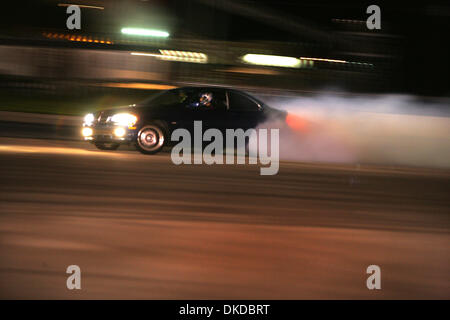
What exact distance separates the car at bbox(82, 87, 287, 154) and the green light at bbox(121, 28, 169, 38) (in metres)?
17.0

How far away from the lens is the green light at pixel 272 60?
2756 centimetres

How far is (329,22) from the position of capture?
35.4 metres

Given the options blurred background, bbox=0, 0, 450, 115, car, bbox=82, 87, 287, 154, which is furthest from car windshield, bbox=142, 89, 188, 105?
blurred background, bbox=0, 0, 450, 115

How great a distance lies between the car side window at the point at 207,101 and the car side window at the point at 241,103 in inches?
5.8

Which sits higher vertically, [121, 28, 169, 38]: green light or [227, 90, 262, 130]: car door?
[121, 28, 169, 38]: green light

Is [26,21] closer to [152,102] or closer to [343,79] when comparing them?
[343,79]

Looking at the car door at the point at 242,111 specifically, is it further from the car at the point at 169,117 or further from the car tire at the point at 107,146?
the car tire at the point at 107,146

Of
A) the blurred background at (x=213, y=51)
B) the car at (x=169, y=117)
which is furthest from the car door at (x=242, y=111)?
the blurred background at (x=213, y=51)

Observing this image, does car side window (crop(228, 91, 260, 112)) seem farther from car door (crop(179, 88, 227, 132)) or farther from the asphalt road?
the asphalt road

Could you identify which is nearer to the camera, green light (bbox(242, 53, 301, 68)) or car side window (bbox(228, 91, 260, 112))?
car side window (bbox(228, 91, 260, 112))

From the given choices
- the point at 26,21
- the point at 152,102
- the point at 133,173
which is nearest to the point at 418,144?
the point at 152,102

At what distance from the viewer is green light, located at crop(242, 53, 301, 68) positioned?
90.4 feet

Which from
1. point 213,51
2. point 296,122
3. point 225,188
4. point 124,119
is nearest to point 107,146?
point 124,119

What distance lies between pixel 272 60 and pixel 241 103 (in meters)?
15.1
